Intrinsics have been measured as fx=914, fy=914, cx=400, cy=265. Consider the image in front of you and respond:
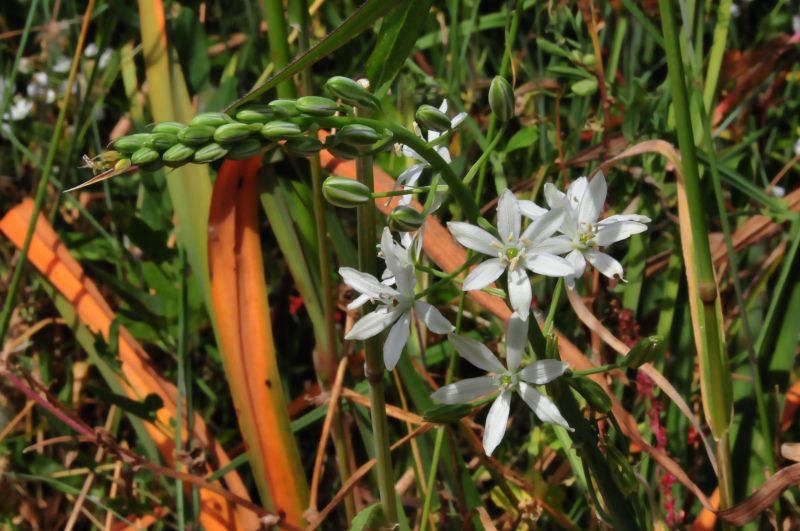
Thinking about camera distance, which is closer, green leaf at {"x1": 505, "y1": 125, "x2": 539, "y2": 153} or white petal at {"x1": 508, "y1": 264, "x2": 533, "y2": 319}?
white petal at {"x1": 508, "y1": 264, "x2": 533, "y2": 319}

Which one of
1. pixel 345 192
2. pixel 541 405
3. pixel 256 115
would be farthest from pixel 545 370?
pixel 256 115

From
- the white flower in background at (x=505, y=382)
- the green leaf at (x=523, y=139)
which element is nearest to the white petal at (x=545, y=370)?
the white flower in background at (x=505, y=382)

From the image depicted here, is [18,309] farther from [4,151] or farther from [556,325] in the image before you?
[556,325]

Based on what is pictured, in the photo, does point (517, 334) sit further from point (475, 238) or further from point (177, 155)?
point (177, 155)

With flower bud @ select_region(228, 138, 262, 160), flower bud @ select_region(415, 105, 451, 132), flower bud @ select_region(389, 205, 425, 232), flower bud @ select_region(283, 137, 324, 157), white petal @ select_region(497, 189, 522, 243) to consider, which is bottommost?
white petal @ select_region(497, 189, 522, 243)

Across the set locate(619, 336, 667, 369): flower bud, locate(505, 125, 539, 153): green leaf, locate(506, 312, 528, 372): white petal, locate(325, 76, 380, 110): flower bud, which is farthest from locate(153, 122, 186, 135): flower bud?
locate(505, 125, 539, 153): green leaf

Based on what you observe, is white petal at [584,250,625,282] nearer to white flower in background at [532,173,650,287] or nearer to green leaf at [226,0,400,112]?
white flower in background at [532,173,650,287]
